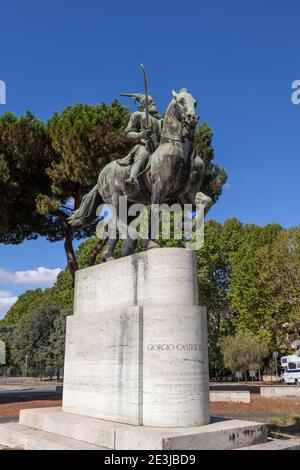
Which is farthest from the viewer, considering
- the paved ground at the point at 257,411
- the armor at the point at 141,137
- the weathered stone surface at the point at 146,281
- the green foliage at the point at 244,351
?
the green foliage at the point at 244,351

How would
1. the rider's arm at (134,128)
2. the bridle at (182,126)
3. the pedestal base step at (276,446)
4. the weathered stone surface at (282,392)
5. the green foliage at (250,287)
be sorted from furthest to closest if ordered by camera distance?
the green foliage at (250,287) < the weathered stone surface at (282,392) < the rider's arm at (134,128) < the bridle at (182,126) < the pedestal base step at (276,446)

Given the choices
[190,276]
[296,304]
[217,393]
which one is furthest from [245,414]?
[296,304]

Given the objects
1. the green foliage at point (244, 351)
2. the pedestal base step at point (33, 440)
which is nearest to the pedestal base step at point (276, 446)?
the pedestal base step at point (33, 440)

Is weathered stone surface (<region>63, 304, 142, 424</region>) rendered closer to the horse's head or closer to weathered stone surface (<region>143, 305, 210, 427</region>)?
weathered stone surface (<region>143, 305, 210, 427</region>)

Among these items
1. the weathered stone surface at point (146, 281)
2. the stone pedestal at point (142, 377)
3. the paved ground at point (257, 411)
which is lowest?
the paved ground at point (257, 411)

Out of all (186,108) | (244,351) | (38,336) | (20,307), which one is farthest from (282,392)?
(20,307)

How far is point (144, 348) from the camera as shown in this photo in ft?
23.2

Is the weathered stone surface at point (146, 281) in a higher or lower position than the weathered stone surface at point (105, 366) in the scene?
higher

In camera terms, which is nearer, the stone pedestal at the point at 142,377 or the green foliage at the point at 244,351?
the stone pedestal at the point at 142,377

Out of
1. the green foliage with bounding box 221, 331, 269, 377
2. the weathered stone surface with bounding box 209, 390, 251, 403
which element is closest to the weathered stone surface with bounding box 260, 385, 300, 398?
the weathered stone surface with bounding box 209, 390, 251, 403

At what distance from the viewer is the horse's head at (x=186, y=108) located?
25.5 ft

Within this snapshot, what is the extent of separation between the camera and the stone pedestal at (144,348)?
6.75 meters

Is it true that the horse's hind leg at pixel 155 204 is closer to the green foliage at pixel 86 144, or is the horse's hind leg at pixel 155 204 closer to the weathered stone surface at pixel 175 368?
the weathered stone surface at pixel 175 368

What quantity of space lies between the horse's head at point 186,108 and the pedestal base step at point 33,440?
5189mm
